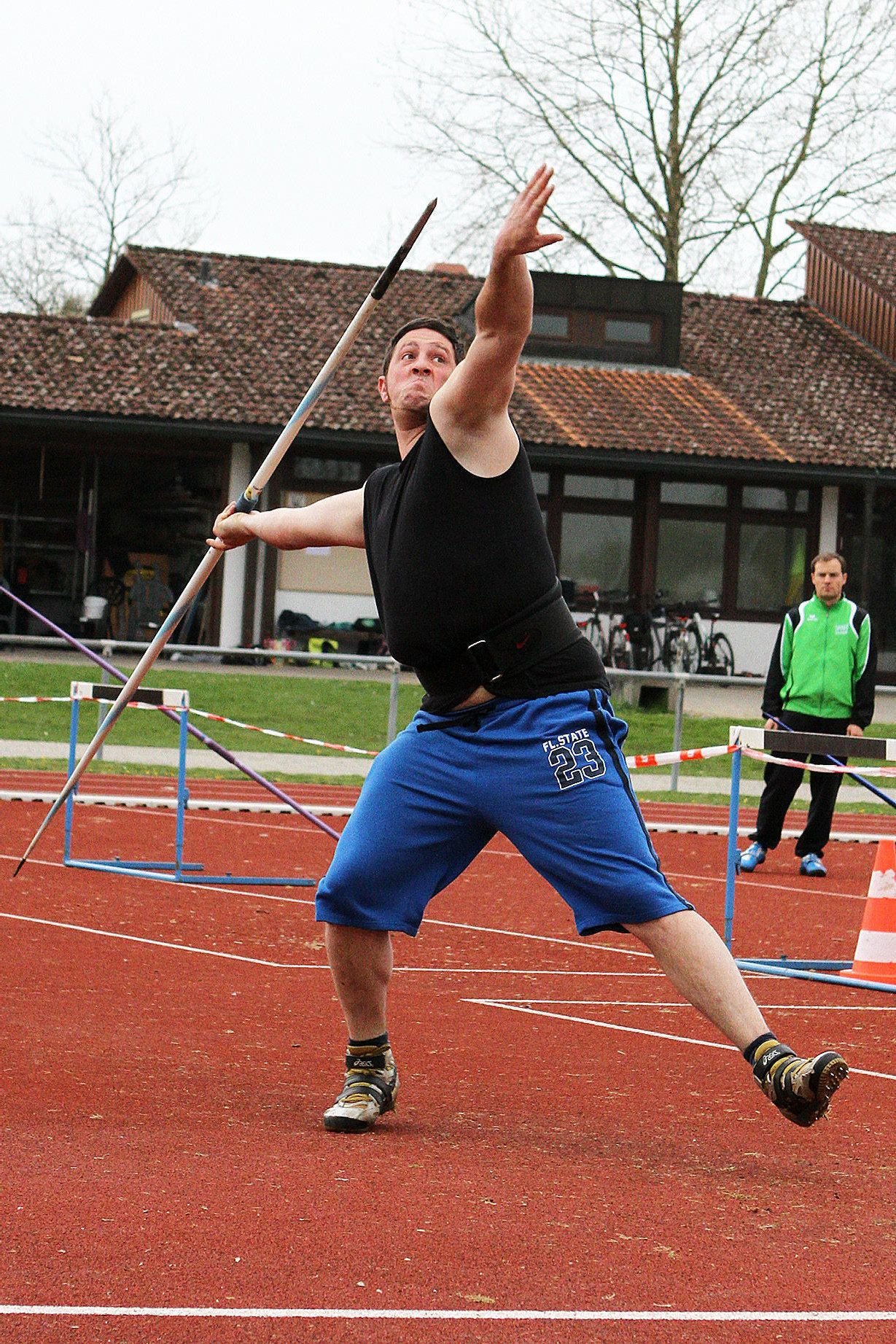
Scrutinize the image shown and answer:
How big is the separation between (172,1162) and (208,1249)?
26.7 inches

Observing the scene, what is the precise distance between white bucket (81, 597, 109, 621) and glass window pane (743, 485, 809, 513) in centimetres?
1060

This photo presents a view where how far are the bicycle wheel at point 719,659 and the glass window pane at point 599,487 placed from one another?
120 inches

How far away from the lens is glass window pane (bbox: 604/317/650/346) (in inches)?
1266

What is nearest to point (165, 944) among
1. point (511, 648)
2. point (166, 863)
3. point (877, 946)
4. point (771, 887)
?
point (166, 863)

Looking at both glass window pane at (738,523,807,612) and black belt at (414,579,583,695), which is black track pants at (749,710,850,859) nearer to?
black belt at (414,579,583,695)

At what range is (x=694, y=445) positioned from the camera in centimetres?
2881

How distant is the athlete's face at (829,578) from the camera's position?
11.1 m

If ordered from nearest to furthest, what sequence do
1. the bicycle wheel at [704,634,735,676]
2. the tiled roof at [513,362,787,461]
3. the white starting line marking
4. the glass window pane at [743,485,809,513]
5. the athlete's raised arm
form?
the white starting line marking, the athlete's raised arm, the bicycle wheel at [704,634,735,676], the tiled roof at [513,362,787,461], the glass window pane at [743,485,809,513]

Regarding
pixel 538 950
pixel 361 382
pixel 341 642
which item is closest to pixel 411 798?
pixel 538 950

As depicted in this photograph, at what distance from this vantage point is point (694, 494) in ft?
98.7

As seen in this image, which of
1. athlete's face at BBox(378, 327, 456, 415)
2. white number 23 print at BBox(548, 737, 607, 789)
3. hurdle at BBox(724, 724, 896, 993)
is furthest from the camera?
hurdle at BBox(724, 724, 896, 993)

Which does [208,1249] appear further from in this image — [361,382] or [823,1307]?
[361,382]

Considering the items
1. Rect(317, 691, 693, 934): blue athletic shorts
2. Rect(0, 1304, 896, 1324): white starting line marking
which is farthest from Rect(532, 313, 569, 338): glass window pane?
Rect(0, 1304, 896, 1324): white starting line marking

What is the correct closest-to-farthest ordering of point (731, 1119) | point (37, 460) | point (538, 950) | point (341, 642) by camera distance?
point (731, 1119) < point (538, 950) < point (341, 642) < point (37, 460)
